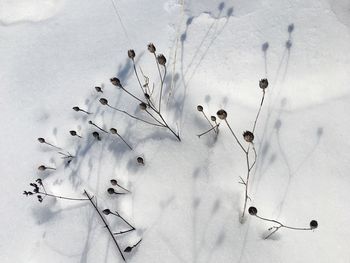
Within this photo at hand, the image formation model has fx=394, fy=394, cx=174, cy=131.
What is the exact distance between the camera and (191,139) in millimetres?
2865

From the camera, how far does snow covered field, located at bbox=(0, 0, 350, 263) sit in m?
2.60

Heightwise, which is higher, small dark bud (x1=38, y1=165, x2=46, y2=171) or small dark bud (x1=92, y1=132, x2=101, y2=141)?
small dark bud (x1=92, y1=132, x2=101, y2=141)

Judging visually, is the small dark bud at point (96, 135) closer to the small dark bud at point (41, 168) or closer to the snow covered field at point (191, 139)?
the snow covered field at point (191, 139)

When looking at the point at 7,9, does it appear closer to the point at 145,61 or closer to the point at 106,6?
the point at 106,6

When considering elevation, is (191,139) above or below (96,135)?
above

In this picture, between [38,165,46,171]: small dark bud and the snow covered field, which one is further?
[38,165,46,171]: small dark bud

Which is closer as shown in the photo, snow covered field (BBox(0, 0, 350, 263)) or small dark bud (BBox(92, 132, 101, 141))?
snow covered field (BBox(0, 0, 350, 263))

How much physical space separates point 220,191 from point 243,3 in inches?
59.0

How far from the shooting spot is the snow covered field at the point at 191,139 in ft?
8.52

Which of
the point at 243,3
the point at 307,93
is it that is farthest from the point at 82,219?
the point at 243,3

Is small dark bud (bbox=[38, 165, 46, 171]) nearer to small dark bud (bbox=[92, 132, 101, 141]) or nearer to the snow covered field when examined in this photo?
the snow covered field

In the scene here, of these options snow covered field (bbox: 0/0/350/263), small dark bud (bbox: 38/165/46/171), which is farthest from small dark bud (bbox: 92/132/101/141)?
small dark bud (bbox: 38/165/46/171)

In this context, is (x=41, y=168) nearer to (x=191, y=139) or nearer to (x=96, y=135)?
(x=96, y=135)

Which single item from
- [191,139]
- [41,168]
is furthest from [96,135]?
[191,139]
